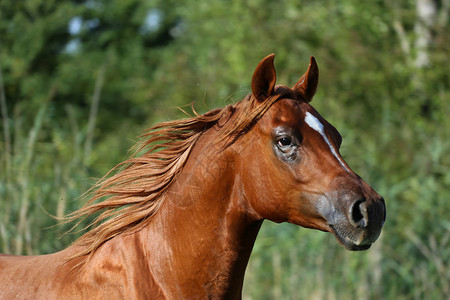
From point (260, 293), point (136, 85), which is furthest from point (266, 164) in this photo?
point (136, 85)

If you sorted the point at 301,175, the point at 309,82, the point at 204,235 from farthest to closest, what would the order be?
the point at 309,82 < the point at 204,235 < the point at 301,175

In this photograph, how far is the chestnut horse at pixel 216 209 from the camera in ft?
9.89

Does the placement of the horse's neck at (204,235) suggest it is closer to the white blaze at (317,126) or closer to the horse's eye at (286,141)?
the horse's eye at (286,141)

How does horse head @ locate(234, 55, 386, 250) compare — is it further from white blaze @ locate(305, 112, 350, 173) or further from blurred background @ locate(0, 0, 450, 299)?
blurred background @ locate(0, 0, 450, 299)

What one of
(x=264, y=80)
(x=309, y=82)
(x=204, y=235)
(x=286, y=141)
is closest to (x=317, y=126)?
(x=286, y=141)

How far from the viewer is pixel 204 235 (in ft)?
10.2

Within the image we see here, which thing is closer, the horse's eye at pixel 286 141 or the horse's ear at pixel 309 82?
the horse's eye at pixel 286 141

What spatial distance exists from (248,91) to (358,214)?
3.55 feet

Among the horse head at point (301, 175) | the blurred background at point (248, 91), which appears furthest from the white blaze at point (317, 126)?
the blurred background at point (248, 91)

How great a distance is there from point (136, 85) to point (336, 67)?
8.85 metres

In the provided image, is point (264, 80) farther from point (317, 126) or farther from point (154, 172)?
point (154, 172)

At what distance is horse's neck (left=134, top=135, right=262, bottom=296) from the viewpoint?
122 inches

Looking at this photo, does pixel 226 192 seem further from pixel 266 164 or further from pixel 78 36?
pixel 78 36

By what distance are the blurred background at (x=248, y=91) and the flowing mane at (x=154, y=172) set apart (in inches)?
8.3
